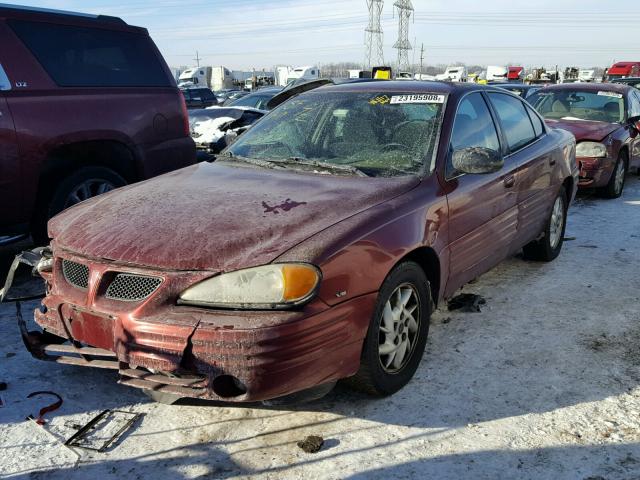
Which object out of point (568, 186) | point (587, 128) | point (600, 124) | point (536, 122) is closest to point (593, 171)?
point (587, 128)

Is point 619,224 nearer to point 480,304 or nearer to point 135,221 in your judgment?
point 480,304

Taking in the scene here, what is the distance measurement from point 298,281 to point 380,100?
73.3 inches

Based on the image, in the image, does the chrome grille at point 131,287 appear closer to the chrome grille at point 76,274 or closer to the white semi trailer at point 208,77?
the chrome grille at point 76,274

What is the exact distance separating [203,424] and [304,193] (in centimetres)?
125

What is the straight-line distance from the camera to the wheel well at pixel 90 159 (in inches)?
187

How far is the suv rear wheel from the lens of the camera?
4719 millimetres

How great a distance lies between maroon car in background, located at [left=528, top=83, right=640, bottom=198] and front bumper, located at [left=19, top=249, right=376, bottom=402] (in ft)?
21.1

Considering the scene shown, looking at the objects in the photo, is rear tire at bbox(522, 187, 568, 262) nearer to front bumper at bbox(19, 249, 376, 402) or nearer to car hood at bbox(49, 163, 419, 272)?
car hood at bbox(49, 163, 419, 272)

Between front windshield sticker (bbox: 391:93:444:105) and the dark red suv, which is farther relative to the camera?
the dark red suv

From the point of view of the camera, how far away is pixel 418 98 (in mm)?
3832

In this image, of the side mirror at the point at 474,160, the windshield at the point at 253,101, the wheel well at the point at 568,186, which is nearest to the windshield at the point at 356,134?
the side mirror at the point at 474,160

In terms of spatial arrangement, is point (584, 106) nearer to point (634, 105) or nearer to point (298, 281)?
point (634, 105)

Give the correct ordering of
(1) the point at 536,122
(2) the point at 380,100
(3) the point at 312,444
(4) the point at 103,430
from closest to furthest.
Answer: (3) the point at 312,444 → (4) the point at 103,430 → (2) the point at 380,100 → (1) the point at 536,122

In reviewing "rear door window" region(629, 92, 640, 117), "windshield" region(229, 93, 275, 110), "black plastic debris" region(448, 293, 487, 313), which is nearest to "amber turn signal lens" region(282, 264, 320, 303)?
"black plastic debris" region(448, 293, 487, 313)
